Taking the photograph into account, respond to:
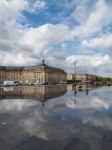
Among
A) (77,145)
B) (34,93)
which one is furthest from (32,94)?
(77,145)

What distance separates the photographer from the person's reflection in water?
14105 mm

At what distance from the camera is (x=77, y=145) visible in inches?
577

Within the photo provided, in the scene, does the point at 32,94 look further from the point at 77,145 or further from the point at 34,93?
the point at 77,145

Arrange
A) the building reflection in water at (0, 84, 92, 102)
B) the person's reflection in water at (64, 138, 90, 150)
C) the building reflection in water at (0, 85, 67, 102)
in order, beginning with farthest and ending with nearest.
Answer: the building reflection in water at (0, 84, 92, 102) < the building reflection in water at (0, 85, 67, 102) < the person's reflection in water at (64, 138, 90, 150)

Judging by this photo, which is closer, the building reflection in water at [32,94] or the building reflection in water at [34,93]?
the building reflection in water at [32,94]

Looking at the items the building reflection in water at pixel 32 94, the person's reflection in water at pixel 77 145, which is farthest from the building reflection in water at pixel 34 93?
the person's reflection in water at pixel 77 145

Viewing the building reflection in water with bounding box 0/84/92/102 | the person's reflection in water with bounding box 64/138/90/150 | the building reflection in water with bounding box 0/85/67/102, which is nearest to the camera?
the person's reflection in water with bounding box 64/138/90/150

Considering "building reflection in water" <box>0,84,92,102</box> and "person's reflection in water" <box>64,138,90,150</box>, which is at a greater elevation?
"building reflection in water" <box>0,84,92,102</box>

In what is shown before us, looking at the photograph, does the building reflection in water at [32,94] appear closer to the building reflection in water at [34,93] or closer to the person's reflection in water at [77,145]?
the building reflection in water at [34,93]

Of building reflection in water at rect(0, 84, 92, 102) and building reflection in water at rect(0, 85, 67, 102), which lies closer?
building reflection in water at rect(0, 85, 67, 102)

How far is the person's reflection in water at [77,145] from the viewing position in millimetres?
14105

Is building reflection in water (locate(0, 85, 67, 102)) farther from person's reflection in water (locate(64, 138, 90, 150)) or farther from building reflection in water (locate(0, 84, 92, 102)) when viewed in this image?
person's reflection in water (locate(64, 138, 90, 150))

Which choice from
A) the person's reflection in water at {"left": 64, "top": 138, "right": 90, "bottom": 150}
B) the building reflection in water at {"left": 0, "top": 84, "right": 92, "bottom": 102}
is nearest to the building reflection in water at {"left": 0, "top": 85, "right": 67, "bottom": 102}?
the building reflection in water at {"left": 0, "top": 84, "right": 92, "bottom": 102}

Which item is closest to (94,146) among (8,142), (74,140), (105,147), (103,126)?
(105,147)
